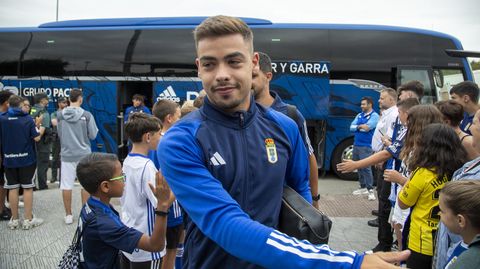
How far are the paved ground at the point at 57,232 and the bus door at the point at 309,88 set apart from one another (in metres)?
2.45

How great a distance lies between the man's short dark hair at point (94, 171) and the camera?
8.58ft

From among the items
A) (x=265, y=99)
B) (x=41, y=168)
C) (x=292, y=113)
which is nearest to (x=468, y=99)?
(x=292, y=113)

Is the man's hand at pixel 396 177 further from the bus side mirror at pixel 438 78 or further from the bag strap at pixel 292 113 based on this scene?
the bus side mirror at pixel 438 78

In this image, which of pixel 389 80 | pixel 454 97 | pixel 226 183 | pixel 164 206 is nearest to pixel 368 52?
pixel 389 80

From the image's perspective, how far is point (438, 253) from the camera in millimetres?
2582

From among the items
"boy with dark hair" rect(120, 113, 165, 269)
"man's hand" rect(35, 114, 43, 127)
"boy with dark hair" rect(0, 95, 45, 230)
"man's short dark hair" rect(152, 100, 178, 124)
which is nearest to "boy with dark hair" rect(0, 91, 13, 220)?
"boy with dark hair" rect(0, 95, 45, 230)

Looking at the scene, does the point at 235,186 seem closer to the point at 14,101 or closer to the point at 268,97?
the point at 268,97

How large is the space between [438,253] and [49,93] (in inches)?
421

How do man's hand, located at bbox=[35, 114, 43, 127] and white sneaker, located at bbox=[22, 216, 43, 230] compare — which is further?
man's hand, located at bbox=[35, 114, 43, 127]

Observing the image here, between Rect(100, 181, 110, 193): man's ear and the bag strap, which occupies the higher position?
the bag strap

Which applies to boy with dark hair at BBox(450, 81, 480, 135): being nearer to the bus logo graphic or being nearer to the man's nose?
the man's nose

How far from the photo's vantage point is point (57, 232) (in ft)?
18.7

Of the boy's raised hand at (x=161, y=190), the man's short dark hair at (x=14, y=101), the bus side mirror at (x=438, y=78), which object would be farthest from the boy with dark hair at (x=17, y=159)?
the bus side mirror at (x=438, y=78)

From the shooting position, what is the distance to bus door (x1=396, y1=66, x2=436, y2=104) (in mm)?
10039
